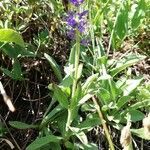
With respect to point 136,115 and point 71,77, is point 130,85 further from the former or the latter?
point 71,77

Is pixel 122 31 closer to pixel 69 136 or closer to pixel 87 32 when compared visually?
pixel 87 32

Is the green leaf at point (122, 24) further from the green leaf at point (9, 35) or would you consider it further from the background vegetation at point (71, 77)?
the green leaf at point (9, 35)

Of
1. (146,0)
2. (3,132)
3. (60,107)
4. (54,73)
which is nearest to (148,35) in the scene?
(146,0)

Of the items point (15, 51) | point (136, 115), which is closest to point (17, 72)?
point (15, 51)

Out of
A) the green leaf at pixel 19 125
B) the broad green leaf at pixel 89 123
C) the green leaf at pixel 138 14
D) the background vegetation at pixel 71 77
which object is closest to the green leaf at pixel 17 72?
the background vegetation at pixel 71 77

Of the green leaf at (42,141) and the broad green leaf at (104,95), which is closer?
the green leaf at (42,141)

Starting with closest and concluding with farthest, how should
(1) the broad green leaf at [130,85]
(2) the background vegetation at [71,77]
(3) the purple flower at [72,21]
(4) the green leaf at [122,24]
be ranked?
(3) the purple flower at [72,21], (2) the background vegetation at [71,77], (1) the broad green leaf at [130,85], (4) the green leaf at [122,24]
